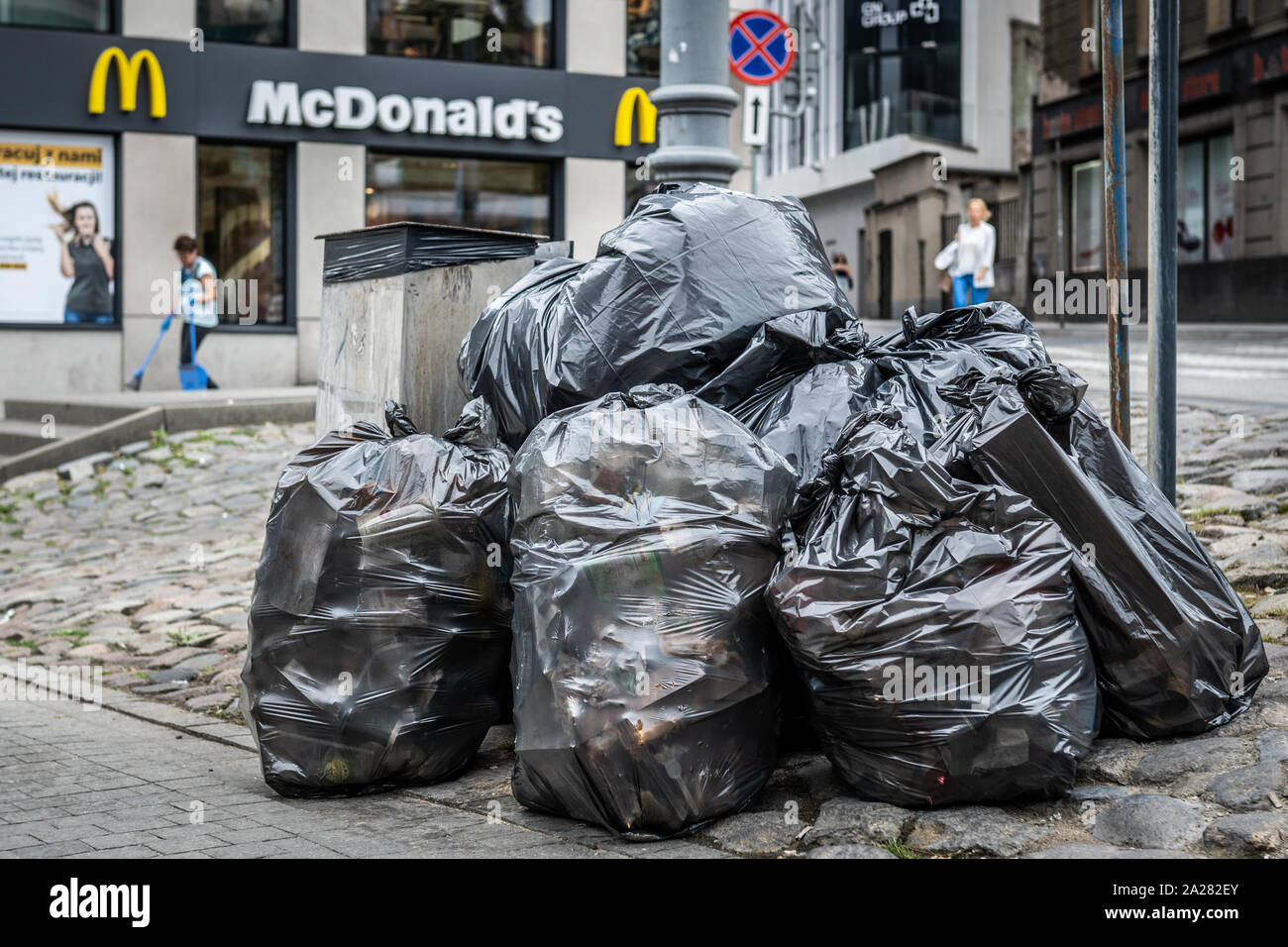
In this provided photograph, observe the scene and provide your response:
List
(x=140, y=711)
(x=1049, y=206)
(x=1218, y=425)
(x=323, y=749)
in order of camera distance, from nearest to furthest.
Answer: (x=323, y=749)
(x=140, y=711)
(x=1218, y=425)
(x=1049, y=206)

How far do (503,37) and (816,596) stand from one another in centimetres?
1332

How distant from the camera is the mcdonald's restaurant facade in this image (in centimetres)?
1333

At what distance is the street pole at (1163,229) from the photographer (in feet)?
13.5

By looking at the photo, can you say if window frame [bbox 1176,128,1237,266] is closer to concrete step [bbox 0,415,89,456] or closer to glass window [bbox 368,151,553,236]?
glass window [bbox 368,151,553,236]

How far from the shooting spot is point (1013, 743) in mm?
2941

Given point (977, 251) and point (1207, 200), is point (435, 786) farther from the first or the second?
point (1207, 200)

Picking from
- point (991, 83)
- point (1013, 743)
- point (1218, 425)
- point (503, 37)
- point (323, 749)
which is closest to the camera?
point (1013, 743)

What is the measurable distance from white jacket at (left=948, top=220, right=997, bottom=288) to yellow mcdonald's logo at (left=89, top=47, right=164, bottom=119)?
8527 mm

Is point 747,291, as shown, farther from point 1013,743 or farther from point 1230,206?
point 1230,206

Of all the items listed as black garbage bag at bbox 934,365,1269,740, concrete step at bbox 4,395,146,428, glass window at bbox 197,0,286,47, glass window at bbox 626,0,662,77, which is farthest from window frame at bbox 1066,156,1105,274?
black garbage bag at bbox 934,365,1269,740

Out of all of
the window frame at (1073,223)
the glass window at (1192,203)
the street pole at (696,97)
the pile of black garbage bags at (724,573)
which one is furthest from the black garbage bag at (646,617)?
the window frame at (1073,223)

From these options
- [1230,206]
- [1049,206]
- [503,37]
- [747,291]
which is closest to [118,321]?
[503,37]

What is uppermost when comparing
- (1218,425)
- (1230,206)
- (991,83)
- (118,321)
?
(991,83)

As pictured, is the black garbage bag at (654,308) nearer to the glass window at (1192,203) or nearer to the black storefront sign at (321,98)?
the black storefront sign at (321,98)
